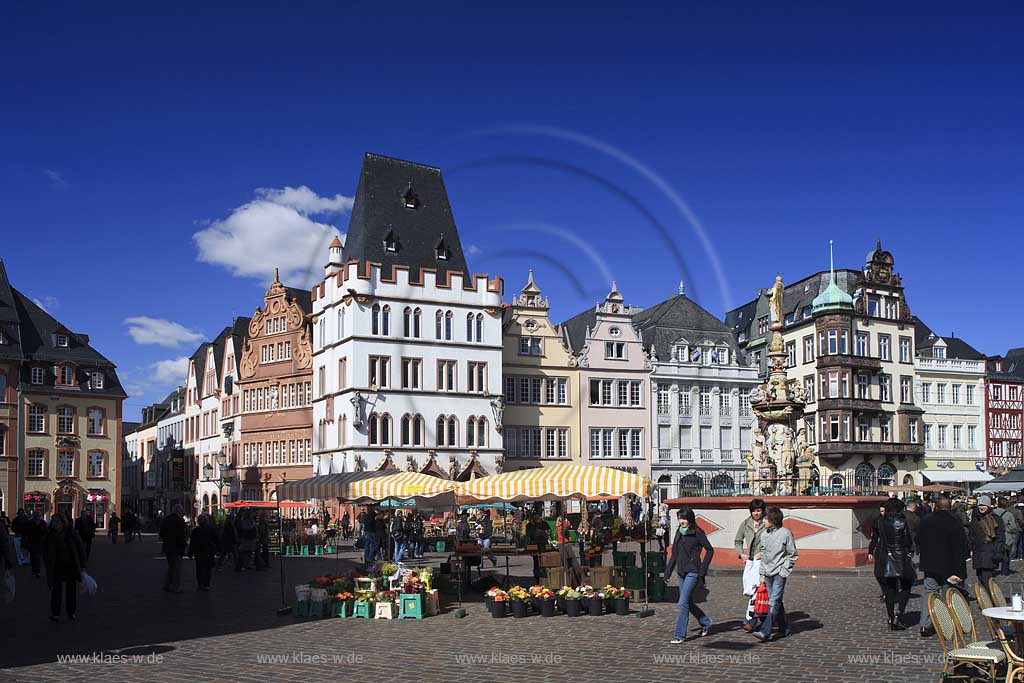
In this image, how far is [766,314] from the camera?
7694cm

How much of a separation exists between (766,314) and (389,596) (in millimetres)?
61609

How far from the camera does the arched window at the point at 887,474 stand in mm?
71000

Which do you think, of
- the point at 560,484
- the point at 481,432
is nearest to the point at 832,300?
the point at 481,432

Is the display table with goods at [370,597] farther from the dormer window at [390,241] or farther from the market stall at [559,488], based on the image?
the dormer window at [390,241]

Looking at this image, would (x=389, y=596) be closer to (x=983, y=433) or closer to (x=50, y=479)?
(x=50, y=479)

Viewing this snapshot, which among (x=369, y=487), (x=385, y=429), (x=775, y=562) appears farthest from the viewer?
(x=385, y=429)


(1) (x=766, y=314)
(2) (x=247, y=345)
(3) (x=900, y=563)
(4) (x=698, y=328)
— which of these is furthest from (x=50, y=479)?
(3) (x=900, y=563)

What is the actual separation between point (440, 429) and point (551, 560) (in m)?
38.8

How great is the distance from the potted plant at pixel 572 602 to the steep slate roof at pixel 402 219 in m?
42.6

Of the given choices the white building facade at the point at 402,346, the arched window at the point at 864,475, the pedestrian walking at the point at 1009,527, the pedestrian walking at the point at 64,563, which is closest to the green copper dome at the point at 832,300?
the arched window at the point at 864,475

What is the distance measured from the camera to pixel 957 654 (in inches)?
405

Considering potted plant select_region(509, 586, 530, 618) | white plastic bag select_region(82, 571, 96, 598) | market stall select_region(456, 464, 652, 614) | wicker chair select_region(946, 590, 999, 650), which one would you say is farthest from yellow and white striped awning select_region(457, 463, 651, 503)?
wicker chair select_region(946, 590, 999, 650)

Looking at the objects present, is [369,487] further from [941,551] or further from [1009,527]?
[1009,527]

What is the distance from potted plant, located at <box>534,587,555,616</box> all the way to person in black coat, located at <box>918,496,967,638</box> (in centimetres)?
611
